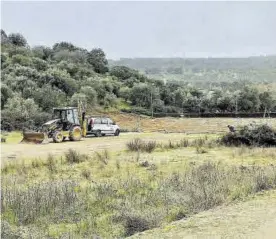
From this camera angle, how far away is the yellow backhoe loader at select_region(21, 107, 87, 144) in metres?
33.6

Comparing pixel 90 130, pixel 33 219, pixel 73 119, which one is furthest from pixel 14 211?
pixel 90 130

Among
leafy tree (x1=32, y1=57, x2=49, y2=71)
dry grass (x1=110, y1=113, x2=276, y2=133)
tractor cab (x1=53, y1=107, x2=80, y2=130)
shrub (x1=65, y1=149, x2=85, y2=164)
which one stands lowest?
dry grass (x1=110, y1=113, x2=276, y2=133)

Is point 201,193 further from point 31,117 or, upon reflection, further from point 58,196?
point 31,117

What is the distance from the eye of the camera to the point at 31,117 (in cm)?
4706

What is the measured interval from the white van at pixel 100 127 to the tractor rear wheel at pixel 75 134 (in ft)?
10.6

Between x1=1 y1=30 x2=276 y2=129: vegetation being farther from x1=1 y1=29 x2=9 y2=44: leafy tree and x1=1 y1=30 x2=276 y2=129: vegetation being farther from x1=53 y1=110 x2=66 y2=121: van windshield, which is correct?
x1=1 y1=29 x2=9 y2=44: leafy tree

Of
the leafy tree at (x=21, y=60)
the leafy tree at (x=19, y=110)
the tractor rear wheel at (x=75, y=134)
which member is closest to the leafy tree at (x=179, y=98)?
the leafy tree at (x=21, y=60)

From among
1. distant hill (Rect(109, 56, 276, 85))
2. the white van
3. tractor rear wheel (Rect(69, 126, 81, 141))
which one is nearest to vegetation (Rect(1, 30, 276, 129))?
the white van

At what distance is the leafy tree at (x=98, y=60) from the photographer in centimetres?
9957

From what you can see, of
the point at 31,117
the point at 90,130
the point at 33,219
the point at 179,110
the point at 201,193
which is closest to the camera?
the point at 33,219

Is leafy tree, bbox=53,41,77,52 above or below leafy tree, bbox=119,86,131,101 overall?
above

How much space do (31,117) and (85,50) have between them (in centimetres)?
7507

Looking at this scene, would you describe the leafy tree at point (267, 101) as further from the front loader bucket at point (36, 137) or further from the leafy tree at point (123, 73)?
the front loader bucket at point (36, 137)

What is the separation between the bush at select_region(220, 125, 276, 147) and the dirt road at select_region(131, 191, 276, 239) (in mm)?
16902
